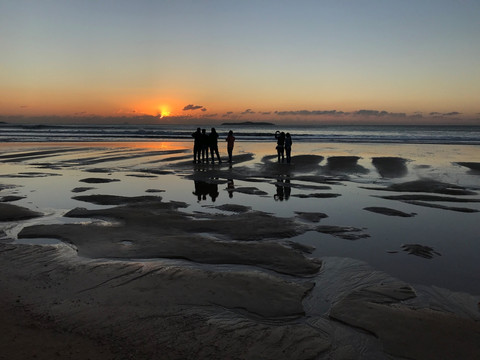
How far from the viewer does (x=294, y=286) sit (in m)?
6.30

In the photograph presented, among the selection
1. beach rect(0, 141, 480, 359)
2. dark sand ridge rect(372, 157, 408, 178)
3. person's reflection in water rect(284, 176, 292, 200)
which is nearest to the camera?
beach rect(0, 141, 480, 359)

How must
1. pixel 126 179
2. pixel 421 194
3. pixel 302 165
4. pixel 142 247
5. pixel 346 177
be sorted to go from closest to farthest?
pixel 142 247 → pixel 421 194 → pixel 126 179 → pixel 346 177 → pixel 302 165

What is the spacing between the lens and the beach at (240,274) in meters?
4.73

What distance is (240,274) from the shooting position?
6.76 meters

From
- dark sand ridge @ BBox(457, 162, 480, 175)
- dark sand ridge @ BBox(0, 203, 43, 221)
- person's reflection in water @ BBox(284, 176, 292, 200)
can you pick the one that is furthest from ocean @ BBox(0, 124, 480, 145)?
dark sand ridge @ BBox(0, 203, 43, 221)

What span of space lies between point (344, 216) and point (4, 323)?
27.9 feet

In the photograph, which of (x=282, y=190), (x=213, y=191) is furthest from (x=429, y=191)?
(x=213, y=191)

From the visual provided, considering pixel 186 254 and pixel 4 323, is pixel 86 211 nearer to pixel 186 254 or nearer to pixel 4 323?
pixel 186 254

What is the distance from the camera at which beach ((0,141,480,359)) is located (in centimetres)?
473

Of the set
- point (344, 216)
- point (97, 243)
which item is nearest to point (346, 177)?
point (344, 216)

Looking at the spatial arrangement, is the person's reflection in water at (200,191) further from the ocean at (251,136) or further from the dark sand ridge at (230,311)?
the ocean at (251,136)

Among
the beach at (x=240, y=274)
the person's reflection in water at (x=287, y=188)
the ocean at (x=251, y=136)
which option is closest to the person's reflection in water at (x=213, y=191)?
the beach at (x=240, y=274)

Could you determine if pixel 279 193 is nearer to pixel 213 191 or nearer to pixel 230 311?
pixel 213 191

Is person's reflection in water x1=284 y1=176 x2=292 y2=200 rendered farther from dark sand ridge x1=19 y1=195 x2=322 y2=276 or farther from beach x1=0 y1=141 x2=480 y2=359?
dark sand ridge x1=19 y1=195 x2=322 y2=276
